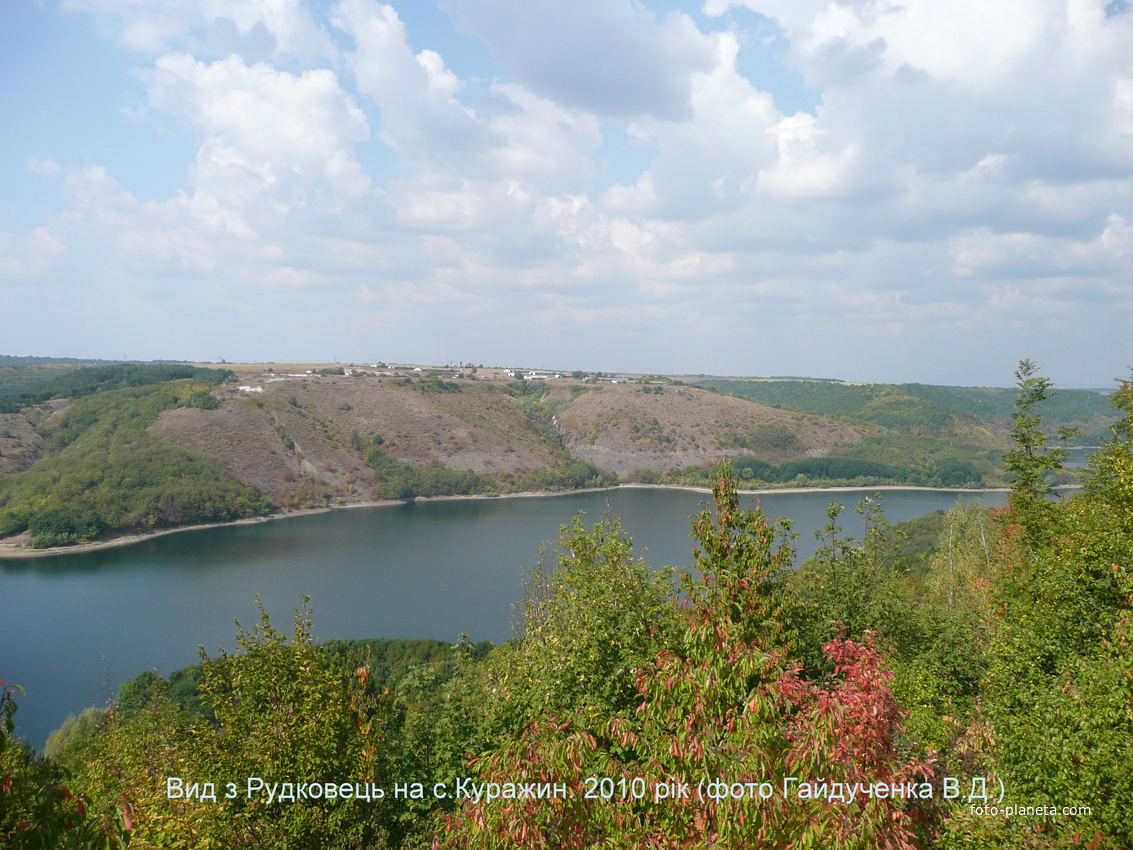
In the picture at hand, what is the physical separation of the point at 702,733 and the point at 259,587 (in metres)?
46.5

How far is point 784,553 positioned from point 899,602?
7328mm

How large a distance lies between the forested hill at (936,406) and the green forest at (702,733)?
4654 inches

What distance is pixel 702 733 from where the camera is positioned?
11.1 ft

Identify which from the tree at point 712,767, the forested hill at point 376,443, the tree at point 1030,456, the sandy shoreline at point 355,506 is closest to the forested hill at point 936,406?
the forested hill at point 376,443

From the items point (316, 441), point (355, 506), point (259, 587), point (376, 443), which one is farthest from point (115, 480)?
point (376, 443)

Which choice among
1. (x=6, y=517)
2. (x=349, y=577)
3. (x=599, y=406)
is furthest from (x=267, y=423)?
(x=599, y=406)

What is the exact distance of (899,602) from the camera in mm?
11586

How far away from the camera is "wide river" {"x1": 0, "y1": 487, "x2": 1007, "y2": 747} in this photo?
108 feet

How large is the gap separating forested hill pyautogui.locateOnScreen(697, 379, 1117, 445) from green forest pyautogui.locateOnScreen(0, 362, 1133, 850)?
11821cm

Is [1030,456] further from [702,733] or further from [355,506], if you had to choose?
[355,506]

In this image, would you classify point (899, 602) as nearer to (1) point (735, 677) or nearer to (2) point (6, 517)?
(1) point (735, 677)

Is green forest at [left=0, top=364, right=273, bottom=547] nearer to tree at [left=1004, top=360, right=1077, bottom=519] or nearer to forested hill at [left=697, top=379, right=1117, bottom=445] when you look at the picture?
tree at [left=1004, top=360, right=1077, bottom=519]

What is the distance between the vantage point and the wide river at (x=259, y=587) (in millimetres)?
32969

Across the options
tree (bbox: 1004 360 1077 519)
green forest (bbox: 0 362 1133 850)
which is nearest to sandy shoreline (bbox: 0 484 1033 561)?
tree (bbox: 1004 360 1077 519)
